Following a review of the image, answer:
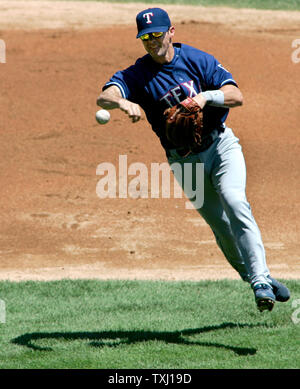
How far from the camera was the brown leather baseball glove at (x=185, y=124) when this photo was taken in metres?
4.71

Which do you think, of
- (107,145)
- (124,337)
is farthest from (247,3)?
(124,337)

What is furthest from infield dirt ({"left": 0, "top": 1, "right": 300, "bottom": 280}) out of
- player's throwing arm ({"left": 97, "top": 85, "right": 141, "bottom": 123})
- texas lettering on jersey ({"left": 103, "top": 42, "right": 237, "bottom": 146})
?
player's throwing arm ({"left": 97, "top": 85, "right": 141, "bottom": 123})

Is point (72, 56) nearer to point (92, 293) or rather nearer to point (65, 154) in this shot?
point (65, 154)

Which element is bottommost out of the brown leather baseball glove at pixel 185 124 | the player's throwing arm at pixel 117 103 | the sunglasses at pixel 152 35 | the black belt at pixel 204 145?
the black belt at pixel 204 145

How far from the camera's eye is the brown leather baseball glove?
4707 millimetres

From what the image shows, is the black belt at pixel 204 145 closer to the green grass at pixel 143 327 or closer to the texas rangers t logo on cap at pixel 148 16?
the texas rangers t logo on cap at pixel 148 16

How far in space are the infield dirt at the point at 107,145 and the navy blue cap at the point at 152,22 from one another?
12.5ft

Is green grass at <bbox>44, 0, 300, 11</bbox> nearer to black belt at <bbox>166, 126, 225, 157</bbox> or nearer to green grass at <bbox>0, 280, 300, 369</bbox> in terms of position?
green grass at <bbox>0, 280, 300, 369</bbox>

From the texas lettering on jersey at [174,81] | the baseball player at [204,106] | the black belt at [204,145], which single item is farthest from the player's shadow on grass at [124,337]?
the texas lettering on jersey at [174,81]

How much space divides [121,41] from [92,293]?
377 inches

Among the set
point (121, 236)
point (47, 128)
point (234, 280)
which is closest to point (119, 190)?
point (121, 236)

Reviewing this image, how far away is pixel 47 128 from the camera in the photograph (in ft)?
42.2

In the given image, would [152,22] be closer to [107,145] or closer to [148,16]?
[148,16]

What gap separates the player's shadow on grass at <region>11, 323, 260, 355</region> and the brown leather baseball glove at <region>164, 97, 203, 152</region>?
1.39m
